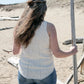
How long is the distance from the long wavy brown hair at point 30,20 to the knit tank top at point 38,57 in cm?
5

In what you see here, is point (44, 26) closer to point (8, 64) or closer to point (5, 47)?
point (8, 64)

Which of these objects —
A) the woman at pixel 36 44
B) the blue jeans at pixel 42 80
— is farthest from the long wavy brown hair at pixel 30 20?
the blue jeans at pixel 42 80

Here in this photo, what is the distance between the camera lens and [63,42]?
27.9ft

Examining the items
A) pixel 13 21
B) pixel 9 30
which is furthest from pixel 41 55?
pixel 13 21

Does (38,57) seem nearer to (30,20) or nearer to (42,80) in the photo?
(42,80)

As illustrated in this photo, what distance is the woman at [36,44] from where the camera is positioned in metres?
2.38

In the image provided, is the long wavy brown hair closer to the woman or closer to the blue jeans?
the woman

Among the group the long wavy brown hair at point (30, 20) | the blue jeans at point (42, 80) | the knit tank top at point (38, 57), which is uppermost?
the long wavy brown hair at point (30, 20)

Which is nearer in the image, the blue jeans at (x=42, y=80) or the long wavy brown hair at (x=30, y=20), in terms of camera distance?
the long wavy brown hair at (x=30, y=20)

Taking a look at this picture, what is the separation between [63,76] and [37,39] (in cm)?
313


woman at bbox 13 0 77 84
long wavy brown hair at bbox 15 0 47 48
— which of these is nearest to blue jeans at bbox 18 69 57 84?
woman at bbox 13 0 77 84

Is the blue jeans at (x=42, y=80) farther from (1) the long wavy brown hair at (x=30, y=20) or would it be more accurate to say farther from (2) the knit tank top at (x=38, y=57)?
(1) the long wavy brown hair at (x=30, y=20)

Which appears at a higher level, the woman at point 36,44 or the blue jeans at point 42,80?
the woman at point 36,44

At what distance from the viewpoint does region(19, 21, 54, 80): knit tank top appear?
2.40 m
